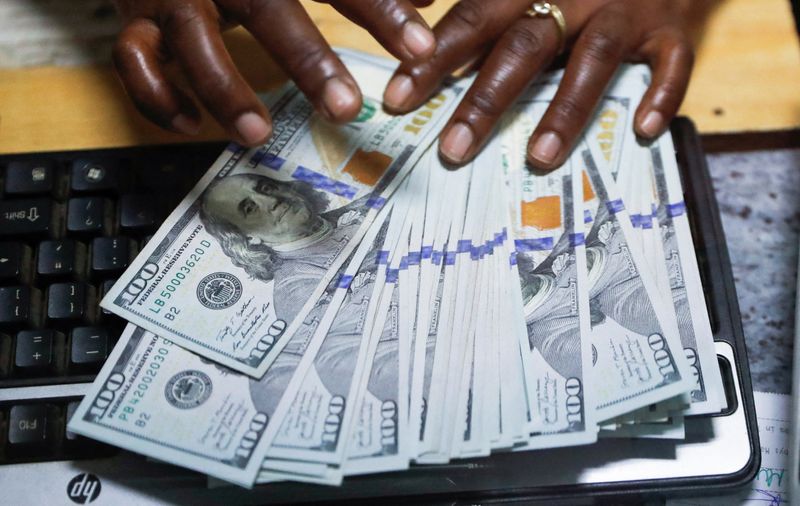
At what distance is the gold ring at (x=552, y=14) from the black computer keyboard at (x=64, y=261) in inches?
13.1

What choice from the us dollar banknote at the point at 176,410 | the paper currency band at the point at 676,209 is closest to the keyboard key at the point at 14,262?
the us dollar banknote at the point at 176,410

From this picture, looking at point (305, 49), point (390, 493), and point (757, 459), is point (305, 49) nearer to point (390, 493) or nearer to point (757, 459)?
point (390, 493)

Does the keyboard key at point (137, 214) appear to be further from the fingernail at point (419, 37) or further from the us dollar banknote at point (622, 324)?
the us dollar banknote at point (622, 324)

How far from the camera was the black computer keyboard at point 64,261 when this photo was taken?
54 centimetres

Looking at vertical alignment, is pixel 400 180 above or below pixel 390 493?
above

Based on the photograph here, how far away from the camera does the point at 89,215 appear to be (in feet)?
1.98

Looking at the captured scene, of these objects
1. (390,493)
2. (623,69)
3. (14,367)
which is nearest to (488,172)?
(623,69)

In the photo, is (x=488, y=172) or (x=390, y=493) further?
(x=488, y=172)

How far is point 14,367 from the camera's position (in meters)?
0.54

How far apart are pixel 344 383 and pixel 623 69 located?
424 millimetres

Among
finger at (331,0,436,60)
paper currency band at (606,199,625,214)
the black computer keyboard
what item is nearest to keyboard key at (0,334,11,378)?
the black computer keyboard

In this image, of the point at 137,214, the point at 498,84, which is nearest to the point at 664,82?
the point at 498,84

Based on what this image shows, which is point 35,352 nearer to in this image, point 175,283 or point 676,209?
point 175,283

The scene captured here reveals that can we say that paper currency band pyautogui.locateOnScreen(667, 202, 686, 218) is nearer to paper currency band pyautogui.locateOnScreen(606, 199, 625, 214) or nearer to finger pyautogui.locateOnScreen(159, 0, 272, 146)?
paper currency band pyautogui.locateOnScreen(606, 199, 625, 214)
